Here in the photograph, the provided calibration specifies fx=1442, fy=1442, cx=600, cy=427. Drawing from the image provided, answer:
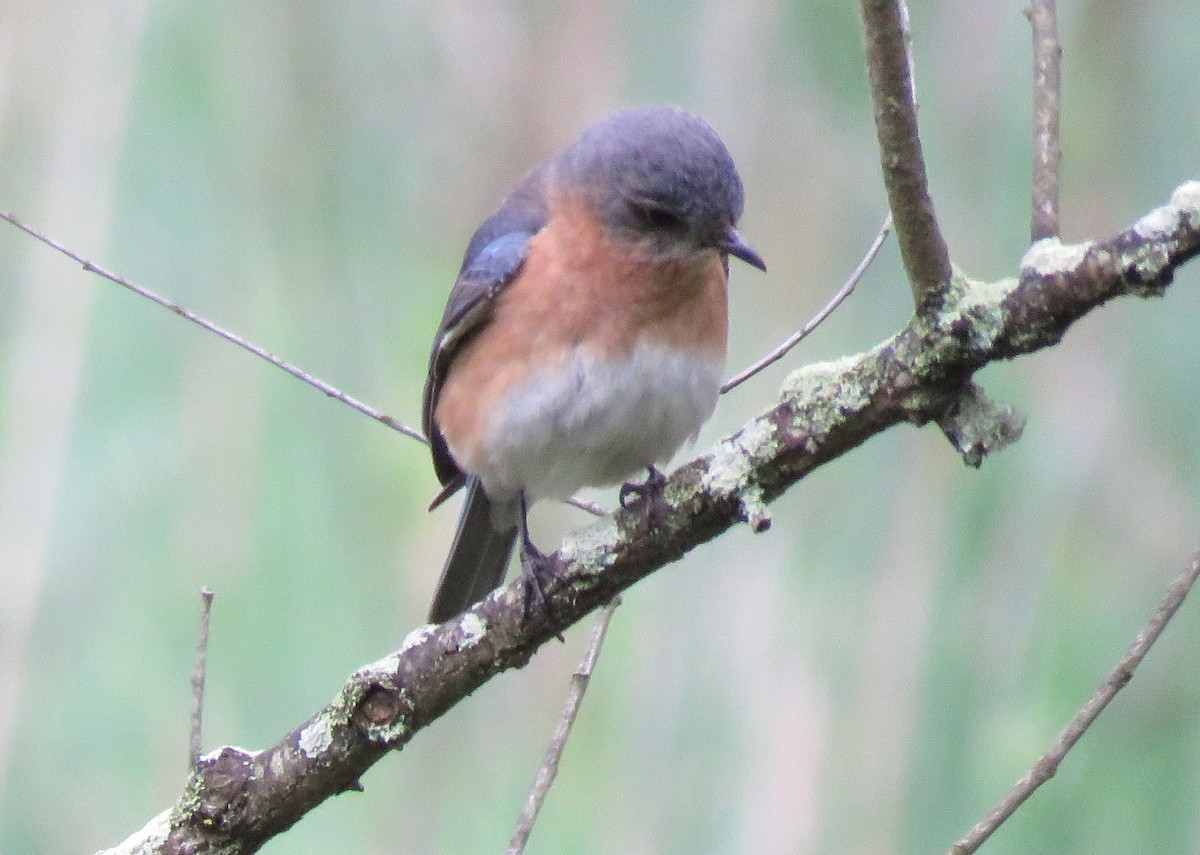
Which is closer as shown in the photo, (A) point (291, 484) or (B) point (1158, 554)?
(B) point (1158, 554)

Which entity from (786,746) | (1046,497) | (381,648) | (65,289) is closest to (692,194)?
(1046,497)

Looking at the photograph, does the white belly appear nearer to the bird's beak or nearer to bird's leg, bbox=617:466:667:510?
bird's leg, bbox=617:466:667:510

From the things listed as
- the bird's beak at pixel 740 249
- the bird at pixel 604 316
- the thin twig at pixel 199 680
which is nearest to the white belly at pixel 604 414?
the bird at pixel 604 316

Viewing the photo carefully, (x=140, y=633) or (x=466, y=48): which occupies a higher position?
(x=466, y=48)

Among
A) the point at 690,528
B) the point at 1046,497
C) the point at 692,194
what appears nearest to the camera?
the point at 690,528

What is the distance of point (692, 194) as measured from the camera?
293 cm

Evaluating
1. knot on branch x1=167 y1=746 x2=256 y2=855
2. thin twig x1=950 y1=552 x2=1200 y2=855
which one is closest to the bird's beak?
thin twig x1=950 y1=552 x2=1200 y2=855

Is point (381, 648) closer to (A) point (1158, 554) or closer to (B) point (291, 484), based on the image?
(B) point (291, 484)

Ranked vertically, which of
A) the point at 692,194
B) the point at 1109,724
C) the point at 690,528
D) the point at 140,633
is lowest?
the point at 140,633

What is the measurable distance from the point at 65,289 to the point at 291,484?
85 centimetres

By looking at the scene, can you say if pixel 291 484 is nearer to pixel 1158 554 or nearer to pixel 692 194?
pixel 692 194

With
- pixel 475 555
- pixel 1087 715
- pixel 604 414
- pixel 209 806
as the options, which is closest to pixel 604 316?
pixel 604 414

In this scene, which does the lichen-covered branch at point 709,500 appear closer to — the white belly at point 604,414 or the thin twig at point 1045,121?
the thin twig at point 1045,121

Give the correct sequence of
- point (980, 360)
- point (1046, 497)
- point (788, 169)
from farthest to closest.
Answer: point (788, 169) < point (1046, 497) < point (980, 360)
